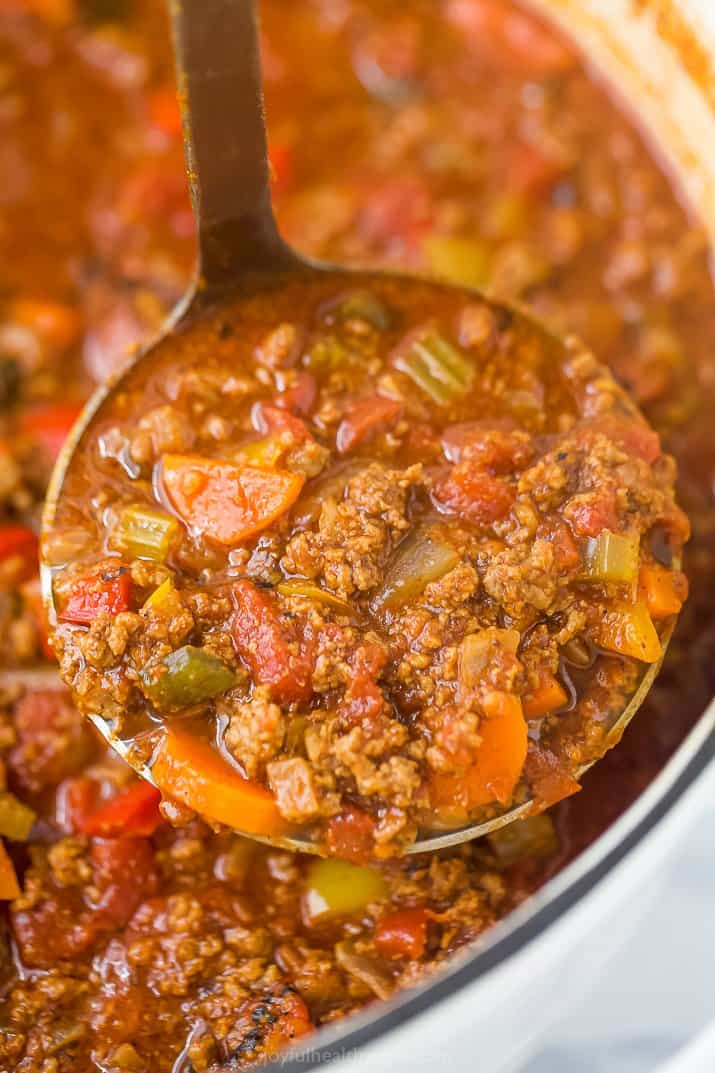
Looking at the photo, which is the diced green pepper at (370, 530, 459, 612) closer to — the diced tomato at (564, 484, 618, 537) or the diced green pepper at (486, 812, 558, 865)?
the diced tomato at (564, 484, 618, 537)

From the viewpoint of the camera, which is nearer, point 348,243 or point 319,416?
point 319,416

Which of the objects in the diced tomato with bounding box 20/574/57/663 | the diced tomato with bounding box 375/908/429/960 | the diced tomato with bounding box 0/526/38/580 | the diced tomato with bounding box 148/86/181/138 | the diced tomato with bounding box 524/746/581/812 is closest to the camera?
the diced tomato with bounding box 524/746/581/812

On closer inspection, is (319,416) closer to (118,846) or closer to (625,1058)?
(118,846)

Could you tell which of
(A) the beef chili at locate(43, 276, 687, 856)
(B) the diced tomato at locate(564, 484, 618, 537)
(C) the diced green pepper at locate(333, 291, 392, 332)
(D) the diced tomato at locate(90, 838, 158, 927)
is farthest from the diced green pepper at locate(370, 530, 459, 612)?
(D) the diced tomato at locate(90, 838, 158, 927)

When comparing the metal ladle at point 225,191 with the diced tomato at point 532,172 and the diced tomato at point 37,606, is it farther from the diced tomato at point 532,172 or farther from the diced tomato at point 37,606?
the diced tomato at point 532,172

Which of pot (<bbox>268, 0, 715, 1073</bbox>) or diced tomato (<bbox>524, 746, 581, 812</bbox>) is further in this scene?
diced tomato (<bbox>524, 746, 581, 812</bbox>)

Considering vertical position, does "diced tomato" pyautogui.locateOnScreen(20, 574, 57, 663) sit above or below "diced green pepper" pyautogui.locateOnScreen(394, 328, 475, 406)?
below

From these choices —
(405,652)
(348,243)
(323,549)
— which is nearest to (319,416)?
(323,549)
